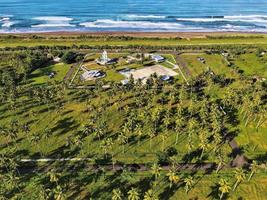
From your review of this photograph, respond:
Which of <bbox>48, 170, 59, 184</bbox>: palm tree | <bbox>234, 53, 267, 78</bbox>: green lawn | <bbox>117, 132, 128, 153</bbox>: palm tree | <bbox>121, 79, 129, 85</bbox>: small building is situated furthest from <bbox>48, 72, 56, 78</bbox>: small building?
<bbox>234, 53, 267, 78</bbox>: green lawn

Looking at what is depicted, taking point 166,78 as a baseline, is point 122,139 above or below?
below

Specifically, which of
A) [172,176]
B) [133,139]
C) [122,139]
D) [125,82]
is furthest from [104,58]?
[172,176]

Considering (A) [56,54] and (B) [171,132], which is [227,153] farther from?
(A) [56,54]

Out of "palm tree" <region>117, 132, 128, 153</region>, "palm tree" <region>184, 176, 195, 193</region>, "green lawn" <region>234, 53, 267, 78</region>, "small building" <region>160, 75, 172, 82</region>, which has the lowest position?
"palm tree" <region>184, 176, 195, 193</region>

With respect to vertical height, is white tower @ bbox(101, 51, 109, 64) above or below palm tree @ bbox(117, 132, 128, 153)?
above

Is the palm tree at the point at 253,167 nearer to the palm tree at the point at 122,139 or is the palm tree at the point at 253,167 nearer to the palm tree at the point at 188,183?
the palm tree at the point at 188,183

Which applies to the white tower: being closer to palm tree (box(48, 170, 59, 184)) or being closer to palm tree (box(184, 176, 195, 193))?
palm tree (box(48, 170, 59, 184))

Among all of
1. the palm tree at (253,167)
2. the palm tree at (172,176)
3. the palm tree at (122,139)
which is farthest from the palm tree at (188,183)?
the palm tree at (122,139)

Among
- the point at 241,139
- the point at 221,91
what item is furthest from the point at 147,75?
the point at 241,139

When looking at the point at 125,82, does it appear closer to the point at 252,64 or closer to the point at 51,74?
the point at 51,74
